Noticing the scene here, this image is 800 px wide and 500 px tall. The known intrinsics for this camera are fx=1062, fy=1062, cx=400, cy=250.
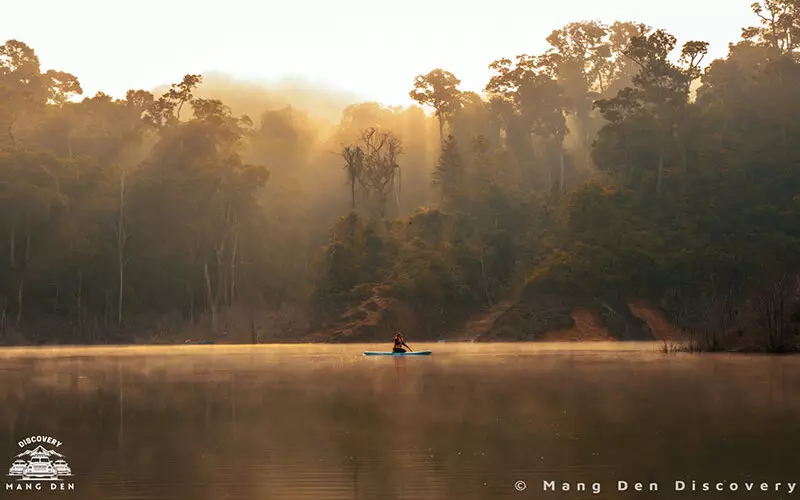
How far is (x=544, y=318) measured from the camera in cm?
9069

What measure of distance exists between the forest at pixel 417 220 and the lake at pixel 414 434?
56987 millimetres

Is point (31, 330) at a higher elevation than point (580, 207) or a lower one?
lower

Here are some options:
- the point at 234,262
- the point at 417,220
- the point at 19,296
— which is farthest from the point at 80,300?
the point at 417,220

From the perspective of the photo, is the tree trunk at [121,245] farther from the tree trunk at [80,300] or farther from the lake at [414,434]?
the lake at [414,434]

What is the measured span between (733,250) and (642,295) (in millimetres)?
8737

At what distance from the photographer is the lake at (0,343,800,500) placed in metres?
13.4

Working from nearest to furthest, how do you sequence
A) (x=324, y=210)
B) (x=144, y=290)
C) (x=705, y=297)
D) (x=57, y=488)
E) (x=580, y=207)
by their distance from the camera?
1. (x=57, y=488)
2. (x=705, y=297)
3. (x=580, y=207)
4. (x=144, y=290)
5. (x=324, y=210)

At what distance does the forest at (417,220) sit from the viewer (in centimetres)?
9269

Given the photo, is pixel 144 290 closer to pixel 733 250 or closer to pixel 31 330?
pixel 31 330

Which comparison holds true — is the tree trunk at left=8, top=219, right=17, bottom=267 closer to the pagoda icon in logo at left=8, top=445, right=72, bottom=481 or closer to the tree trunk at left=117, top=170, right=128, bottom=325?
the tree trunk at left=117, top=170, right=128, bottom=325

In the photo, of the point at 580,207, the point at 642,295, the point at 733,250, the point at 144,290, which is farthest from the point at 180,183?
the point at 733,250

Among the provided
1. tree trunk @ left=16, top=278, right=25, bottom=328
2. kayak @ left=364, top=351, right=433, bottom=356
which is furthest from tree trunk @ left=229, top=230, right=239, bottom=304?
kayak @ left=364, top=351, right=433, bottom=356

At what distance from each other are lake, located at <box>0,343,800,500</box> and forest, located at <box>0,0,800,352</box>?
5699 centimetres

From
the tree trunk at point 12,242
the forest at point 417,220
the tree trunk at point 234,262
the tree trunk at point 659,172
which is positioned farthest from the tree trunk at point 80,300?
the tree trunk at point 659,172
